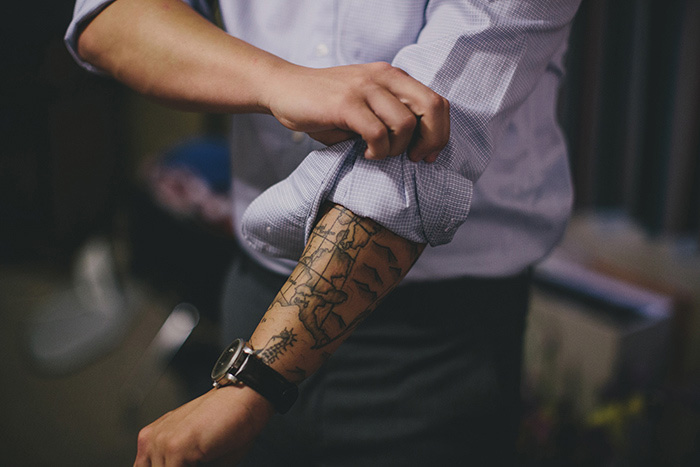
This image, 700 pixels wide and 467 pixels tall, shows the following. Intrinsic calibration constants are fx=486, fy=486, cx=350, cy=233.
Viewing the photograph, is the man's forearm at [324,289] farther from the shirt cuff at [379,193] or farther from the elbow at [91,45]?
the elbow at [91,45]

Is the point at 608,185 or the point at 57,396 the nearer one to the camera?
the point at 608,185

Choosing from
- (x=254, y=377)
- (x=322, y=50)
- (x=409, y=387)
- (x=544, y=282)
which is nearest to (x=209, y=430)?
(x=254, y=377)

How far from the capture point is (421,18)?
56 centimetres

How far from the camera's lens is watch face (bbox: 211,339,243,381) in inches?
17.6

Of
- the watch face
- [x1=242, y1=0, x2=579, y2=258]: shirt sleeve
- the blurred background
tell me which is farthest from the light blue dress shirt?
the blurred background

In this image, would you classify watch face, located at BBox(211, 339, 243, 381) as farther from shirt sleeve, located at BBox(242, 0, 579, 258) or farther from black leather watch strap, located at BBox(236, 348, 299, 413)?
shirt sleeve, located at BBox(242, 0, 579, 258)

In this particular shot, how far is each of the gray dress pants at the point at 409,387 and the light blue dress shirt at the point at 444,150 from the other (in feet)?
0.16

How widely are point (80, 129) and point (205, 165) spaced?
158cm

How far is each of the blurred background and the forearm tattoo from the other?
105 cm

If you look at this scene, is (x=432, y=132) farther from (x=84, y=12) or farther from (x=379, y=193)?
(x=84, y=12)

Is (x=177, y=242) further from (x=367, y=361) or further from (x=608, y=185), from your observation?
(x=608, y=185)

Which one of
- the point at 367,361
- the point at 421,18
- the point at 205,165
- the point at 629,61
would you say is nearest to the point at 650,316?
the point at 629,61

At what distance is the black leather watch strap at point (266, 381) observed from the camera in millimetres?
441

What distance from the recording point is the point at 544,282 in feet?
5.34
